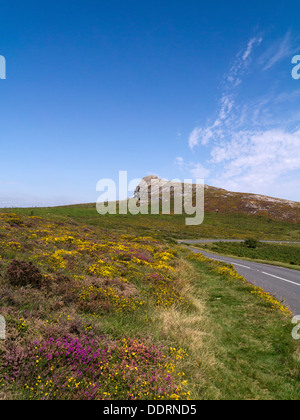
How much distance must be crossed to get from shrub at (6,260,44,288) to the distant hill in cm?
10608

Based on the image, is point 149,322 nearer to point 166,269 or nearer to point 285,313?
point 285,313

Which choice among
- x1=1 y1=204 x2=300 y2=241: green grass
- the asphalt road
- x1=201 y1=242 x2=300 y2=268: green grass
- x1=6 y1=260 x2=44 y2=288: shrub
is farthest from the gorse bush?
x1=1 y1=204 x2=300 y2=241: green grass

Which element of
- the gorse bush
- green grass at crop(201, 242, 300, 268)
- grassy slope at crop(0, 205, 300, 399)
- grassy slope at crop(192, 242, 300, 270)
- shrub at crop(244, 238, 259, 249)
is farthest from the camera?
shrub at crop(244, 238, 259, 249)

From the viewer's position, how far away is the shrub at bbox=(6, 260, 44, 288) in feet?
25.4

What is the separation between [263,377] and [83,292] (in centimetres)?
609

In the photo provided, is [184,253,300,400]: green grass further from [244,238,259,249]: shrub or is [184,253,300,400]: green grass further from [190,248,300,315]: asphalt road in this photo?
[244,238,259,249]: shrub

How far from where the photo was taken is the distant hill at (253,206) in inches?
3900


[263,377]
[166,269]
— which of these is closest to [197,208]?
[166,269]

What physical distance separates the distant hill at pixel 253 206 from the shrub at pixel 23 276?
106075 mm

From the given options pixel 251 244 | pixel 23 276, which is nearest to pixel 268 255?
pixel 251 244

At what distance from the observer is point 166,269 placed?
1355 cm

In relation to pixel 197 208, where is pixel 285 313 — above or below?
below

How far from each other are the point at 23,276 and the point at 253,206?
121m

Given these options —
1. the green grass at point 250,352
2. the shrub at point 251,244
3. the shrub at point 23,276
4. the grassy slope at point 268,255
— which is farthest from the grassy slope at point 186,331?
the shrub at point 251,244
